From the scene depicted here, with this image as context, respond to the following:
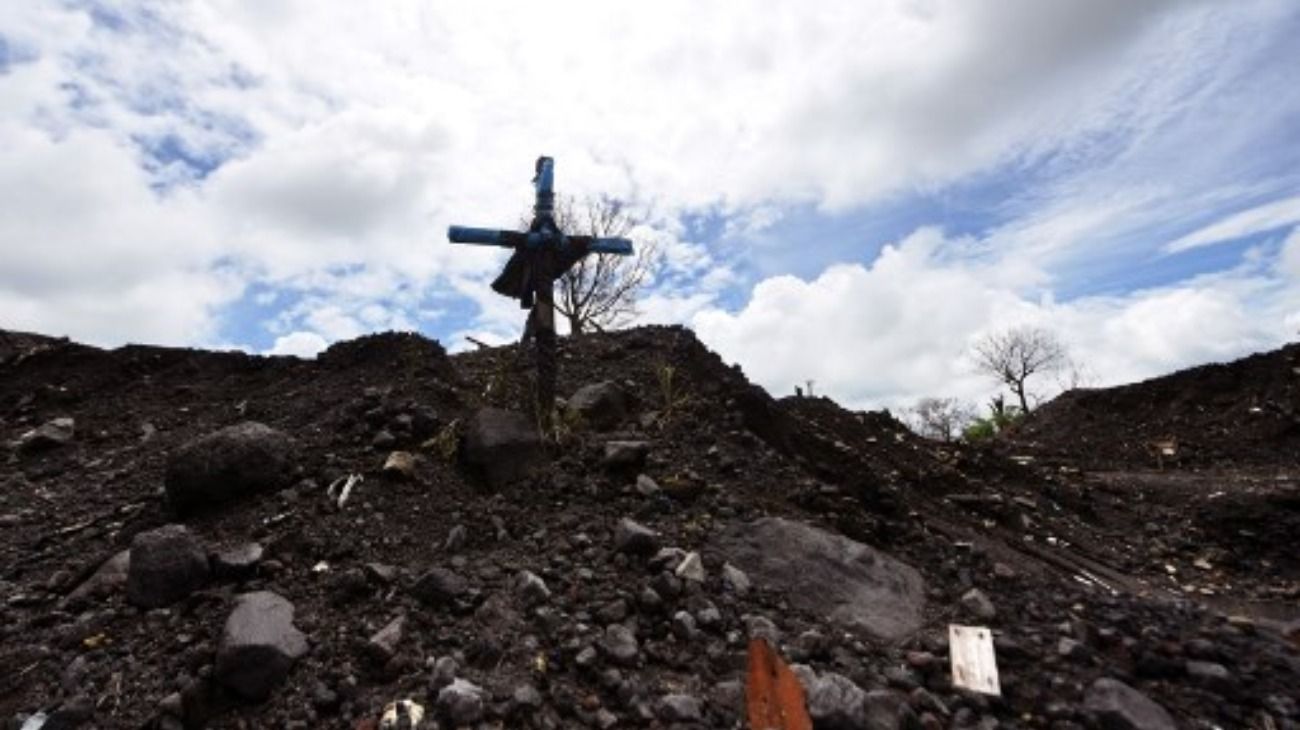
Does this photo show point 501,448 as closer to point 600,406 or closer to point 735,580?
point 600,406

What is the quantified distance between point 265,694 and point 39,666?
110 centimetres

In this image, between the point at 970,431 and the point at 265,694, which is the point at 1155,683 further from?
the point at 970,431

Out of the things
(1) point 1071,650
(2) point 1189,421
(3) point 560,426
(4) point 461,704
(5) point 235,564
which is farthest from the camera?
(2) point 1189,421

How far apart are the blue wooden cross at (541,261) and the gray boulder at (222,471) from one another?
156cm

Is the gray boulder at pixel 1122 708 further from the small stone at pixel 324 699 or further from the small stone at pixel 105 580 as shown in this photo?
the small stone at pixel 105 580

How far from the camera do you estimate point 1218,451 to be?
10414 mm

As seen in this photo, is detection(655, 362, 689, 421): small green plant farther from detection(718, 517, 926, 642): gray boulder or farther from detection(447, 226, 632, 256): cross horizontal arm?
detection(718, 517, 926, 642): gray boulder

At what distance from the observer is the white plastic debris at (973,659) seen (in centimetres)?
303

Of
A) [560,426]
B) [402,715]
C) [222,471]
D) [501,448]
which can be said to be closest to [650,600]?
[402,715]

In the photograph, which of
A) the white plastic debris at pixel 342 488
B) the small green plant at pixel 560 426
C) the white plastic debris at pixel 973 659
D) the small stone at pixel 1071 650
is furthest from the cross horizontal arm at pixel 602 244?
the small stone at pixel 1071 650

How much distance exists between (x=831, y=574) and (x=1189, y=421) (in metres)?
10.7

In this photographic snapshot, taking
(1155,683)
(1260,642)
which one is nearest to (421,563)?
(1155,683)

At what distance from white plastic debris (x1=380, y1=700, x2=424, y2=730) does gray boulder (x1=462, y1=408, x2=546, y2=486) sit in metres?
1.68

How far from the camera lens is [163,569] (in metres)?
3.44
